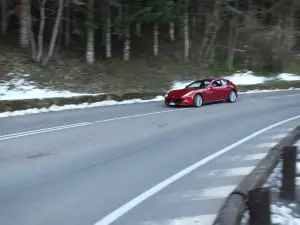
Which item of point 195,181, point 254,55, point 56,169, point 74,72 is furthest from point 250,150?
point 254,55

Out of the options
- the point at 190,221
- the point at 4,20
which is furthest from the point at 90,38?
the point at 190,221

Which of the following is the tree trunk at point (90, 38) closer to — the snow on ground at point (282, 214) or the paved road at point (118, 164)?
the paved road at point (118, 164)

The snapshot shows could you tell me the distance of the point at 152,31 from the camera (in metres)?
34.4

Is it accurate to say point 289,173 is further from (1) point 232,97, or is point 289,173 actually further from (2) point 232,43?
(2) point 232,43

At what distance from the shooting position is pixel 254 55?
1382 inches

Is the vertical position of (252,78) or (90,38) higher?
(90,38)

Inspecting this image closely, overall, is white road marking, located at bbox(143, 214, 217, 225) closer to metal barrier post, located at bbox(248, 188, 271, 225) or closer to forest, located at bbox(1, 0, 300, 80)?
metal barrier post, located at bbox(248, 188, 271, 225)

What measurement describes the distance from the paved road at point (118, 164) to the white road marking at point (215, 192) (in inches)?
0.6

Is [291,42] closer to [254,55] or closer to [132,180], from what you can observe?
[254,55]

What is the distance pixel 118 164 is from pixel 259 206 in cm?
417

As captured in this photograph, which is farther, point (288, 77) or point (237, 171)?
point (288, 77)

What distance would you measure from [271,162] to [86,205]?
2564mm

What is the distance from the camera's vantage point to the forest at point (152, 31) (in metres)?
26.6

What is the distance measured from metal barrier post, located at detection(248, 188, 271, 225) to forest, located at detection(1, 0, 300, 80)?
72.2 feet
